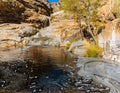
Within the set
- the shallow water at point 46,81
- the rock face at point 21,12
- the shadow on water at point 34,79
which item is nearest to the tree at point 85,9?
the shadow on water at point 34,79

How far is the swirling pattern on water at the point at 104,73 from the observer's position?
18284 mm

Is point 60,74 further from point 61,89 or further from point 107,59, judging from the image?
Answer: point 107,59

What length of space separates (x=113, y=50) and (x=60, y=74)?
11.6 meters

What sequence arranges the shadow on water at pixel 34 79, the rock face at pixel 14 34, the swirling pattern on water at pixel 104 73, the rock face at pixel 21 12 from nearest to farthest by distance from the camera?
1. the shadow on water at pixel 34 79
2. the swirling pattern on water at pixel 104 73
3. the rock face at pixel 14 34
4. the rock face at pixel 21 12

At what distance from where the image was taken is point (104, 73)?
73.2 feet

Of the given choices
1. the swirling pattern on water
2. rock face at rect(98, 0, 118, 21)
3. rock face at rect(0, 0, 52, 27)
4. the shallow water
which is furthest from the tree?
rock face at rect(0, 0, 52, 27)

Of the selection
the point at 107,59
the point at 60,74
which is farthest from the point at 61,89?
the point at 107,59

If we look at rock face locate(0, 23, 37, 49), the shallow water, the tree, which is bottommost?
the shallow water

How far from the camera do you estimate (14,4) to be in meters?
73.4

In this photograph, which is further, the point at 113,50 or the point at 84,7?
the point at 84,7

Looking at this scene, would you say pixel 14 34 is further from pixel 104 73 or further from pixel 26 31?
pixel 104 73

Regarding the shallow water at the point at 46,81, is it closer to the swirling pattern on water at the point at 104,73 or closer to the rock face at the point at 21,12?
the swirling pattern on water at the point at 104,73

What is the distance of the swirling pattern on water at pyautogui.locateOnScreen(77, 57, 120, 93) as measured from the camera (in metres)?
18.3

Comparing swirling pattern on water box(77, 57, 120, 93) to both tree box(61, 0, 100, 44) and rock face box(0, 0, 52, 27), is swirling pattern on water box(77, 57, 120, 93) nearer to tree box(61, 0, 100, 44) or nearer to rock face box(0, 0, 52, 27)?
tree box(61, 0, 100, 44)
